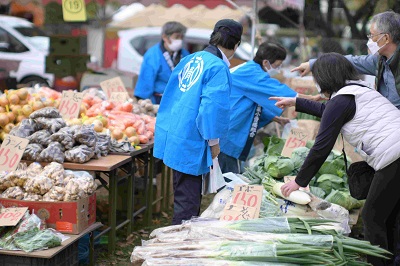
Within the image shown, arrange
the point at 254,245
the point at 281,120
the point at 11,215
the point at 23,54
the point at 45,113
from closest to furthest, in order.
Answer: the point at 254,245 → the point at 11,215 → the point at 45,113 → the point at 281,120 → the point at 23,54

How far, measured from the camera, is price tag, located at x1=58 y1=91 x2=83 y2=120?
19.5 feet

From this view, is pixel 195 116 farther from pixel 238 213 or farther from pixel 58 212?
pixel 58 212

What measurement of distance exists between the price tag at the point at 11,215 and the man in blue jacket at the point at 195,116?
1038 millimetres

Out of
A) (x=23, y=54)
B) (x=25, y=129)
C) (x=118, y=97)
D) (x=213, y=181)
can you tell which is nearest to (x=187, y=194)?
(x=213, y=181)

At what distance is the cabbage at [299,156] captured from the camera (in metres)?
5.02

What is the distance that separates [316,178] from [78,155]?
198cm

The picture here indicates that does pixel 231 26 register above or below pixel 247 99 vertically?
above

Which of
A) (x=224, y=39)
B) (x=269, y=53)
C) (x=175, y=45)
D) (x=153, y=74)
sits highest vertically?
(x=224, y=39)

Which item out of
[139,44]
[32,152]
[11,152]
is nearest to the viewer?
[11,152]

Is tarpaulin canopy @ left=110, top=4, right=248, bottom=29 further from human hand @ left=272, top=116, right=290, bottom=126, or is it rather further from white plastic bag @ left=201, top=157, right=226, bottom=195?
white plastic bag @ left=201, top=157, right=226, bottom=195

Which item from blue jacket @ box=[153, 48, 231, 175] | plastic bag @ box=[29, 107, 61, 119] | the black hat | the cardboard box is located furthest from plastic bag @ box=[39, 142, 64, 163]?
the black hat

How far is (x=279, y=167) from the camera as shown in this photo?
4918 mm

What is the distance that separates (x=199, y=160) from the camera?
428cm

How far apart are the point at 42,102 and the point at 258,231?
299 cm
